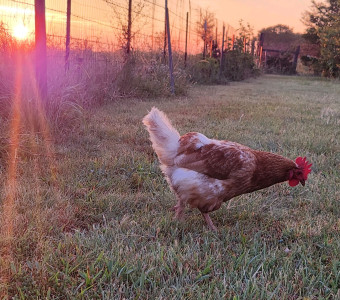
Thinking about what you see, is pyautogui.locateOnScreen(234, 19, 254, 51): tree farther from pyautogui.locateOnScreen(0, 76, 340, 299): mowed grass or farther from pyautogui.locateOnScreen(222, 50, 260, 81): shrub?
pyautogui.locateOnScreen(0, 76, 340, 299): mowed grass

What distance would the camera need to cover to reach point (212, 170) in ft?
7.73

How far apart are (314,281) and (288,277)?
0.46 feet

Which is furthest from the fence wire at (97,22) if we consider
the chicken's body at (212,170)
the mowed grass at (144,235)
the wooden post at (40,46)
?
the chicken's body at (212,170)

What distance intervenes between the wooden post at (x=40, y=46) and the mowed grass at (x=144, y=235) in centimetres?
73

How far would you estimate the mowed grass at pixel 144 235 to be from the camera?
1662 mm

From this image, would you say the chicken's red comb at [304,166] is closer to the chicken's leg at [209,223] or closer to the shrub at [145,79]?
the chicken's leg at [209,223]

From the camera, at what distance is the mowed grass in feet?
5.45

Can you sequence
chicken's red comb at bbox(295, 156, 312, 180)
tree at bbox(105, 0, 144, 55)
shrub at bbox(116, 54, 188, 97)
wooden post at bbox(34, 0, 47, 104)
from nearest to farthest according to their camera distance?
chicken's red comb at bbox(295, 156, 312, 180) < wooden post at bbox(34, 0, 47, 104) < shrub at bbox(116, 54, 188, 97) < tree at bbox(105, 0, 144, 55)

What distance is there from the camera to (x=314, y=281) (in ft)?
5.83

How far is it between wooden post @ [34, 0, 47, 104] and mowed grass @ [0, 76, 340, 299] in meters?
0.73

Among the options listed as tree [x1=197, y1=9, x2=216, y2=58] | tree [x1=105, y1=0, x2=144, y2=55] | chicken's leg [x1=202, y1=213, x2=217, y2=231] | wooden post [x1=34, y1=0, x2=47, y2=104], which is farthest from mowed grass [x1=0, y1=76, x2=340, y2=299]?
tree [x1=197, y1=9, x2=216, y2=58]

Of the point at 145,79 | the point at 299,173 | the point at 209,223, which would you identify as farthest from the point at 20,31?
the point at 299,173

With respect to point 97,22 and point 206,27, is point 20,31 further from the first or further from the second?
point 206,27

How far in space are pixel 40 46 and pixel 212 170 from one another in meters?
2.97
